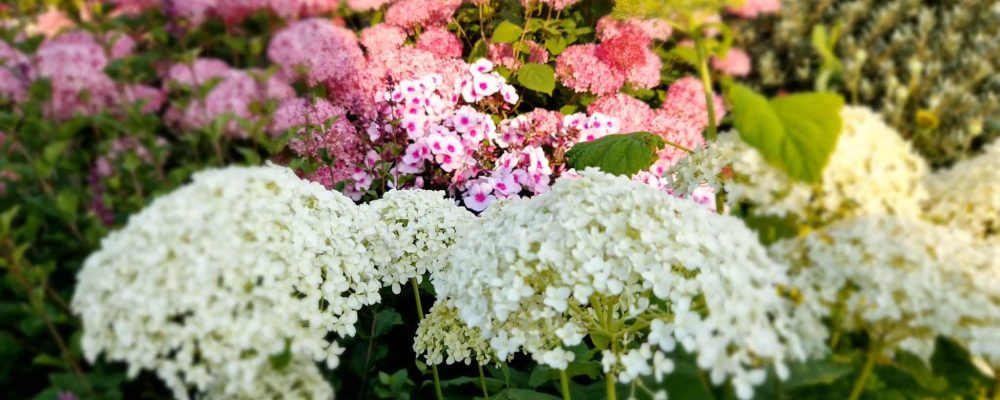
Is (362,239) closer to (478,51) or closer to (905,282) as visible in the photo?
(905,282)

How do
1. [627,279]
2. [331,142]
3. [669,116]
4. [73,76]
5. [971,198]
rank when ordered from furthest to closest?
[669,116] < [331,142] < [627,279] < [73,76] < [971,198]

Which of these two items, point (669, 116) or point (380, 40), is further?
point (669, 116)

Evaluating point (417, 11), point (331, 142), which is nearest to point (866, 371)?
point (331, 142)

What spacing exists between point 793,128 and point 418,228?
1.03m

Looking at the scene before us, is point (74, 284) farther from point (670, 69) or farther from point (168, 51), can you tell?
point (670, 69)

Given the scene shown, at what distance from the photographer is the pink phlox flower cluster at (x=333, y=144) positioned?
1.97m

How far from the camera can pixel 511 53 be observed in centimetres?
297

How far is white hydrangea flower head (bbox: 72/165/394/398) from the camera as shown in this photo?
1166 mm

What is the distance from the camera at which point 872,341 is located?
44.7 inches

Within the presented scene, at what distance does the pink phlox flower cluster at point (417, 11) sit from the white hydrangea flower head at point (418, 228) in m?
1.06

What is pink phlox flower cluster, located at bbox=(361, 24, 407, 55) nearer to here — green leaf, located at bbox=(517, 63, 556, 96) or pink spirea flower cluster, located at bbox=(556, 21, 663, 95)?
green leaf, located at bbox=(517, 63, 556, 96)

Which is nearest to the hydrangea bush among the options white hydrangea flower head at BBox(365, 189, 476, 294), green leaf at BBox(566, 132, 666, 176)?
white hydrangea flower head at BBox(365, 189, 476, 294)

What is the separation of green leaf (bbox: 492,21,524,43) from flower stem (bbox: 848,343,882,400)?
77.3 inches

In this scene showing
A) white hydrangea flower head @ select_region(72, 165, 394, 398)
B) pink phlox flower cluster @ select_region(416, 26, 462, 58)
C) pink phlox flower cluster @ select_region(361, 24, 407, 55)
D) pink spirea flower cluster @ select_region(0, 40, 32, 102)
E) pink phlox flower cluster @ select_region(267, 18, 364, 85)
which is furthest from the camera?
pink phlox flower cluster @ select_region(416, 26, 462, 58)
